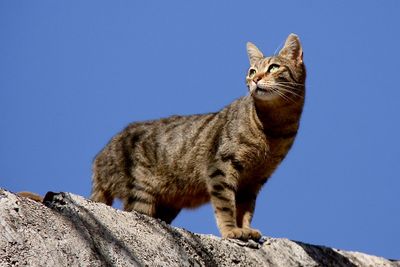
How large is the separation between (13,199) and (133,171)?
147 inches

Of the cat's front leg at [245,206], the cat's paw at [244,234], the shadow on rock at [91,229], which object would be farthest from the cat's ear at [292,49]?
the shadow on rock at [91,229]

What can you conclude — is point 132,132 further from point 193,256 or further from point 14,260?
point 14,260

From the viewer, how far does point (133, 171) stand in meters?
7.38

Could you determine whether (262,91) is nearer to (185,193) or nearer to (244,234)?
(185,193)

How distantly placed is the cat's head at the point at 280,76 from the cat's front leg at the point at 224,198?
2.54ft

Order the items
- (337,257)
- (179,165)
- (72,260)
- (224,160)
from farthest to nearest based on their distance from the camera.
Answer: (179,165) < (224,160) < (337,257) < (72,260)

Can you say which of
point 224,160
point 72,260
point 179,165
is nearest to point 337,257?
point 224,160

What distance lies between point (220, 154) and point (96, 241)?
2.96 meters

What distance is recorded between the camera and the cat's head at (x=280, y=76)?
668 centimetres

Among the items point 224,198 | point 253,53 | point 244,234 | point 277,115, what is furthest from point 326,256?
point 253,53

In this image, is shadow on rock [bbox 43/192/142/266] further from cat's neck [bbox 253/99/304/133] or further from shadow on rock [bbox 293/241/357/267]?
cat's neck [bbox 253/99/304/133]

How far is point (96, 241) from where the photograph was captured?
388 cm

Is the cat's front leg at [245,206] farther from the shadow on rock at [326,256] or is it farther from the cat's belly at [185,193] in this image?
the shadow on rock at [326,256]

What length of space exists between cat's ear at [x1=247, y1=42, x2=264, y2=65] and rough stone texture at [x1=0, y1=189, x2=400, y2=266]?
2.65 m
